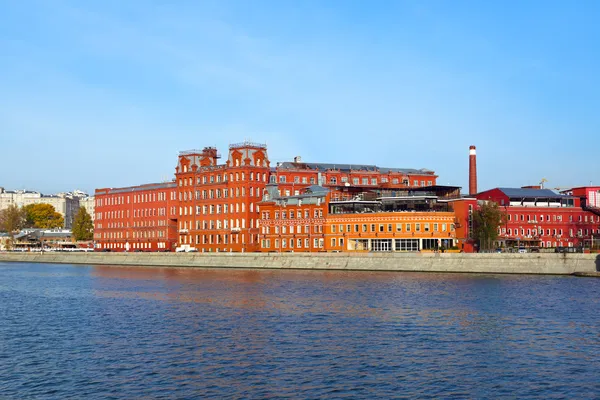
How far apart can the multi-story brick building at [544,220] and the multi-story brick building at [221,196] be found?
43468 millimetres

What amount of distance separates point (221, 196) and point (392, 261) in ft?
158

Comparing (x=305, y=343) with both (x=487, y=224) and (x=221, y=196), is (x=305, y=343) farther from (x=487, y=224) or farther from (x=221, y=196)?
(x=221, y=196)

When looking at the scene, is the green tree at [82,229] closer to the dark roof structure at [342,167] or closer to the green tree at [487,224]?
the dark roof structure at [342,167]

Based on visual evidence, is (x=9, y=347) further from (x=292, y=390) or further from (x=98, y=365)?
(x=292, y=390)

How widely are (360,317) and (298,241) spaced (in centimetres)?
7322

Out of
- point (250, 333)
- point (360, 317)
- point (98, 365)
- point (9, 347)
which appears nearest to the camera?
point (98, 365)

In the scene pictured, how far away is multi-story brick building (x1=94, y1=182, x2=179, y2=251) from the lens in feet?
497

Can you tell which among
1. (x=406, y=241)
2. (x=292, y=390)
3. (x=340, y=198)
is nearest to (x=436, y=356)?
(x=292, y=390)

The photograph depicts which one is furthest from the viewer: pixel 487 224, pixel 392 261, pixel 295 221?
pixel 295 221

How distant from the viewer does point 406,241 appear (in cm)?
11175

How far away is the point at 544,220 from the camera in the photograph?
121000mm

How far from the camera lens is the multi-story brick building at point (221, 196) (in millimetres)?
134375

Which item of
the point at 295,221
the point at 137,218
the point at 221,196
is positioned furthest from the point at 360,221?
the point at 137,218

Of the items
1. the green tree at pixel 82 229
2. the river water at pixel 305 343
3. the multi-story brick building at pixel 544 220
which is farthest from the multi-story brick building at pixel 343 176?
the green tree at pixel 82 229
